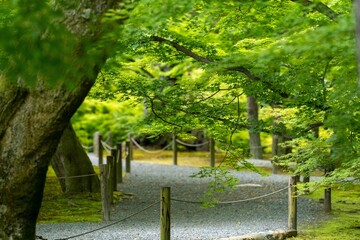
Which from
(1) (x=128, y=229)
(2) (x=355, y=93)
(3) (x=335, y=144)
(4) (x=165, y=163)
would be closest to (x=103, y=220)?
(1) (x=128, y=229)

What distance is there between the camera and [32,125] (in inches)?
225

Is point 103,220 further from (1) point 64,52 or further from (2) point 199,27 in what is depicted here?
(1) point 64,52

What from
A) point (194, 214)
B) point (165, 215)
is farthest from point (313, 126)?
point (194, 214)

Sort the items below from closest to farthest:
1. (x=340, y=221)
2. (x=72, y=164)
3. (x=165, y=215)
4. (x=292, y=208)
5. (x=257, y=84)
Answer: (x=165, y=215)
(x=257, y=84)
(x=292, y=208)
(x=340, y=221)
(x=72, y=164)

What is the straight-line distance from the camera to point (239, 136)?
2164 cm

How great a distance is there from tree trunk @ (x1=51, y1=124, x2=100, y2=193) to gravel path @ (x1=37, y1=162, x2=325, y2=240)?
0.92 m

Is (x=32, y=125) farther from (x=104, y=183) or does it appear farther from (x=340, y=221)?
(x=340, y=221)

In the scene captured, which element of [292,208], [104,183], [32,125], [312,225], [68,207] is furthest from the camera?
[68,207]

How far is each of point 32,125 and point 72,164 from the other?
6.67 metres

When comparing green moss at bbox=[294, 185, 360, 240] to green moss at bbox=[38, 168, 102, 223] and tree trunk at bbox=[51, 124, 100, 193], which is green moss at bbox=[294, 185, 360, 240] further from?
tree trunk at bbox=[51, 124, 100, 193]

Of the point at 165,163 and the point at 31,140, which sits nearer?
the point at 31,140

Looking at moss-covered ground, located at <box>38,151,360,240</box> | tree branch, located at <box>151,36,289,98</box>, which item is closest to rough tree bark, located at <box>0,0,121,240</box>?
tree branch, located at <box>151,36,289,98</box>

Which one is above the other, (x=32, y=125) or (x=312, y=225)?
(x=32, y=125)

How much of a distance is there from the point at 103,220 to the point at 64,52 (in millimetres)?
5743
